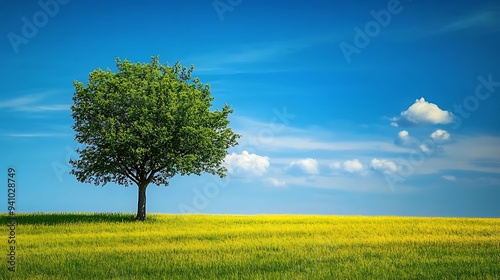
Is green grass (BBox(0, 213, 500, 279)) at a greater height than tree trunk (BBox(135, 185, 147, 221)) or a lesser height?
lesser

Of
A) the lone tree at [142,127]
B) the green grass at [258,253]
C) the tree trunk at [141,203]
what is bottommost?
the green grass at [258,253]

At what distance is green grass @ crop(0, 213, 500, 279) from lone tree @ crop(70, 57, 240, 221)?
6.96 m

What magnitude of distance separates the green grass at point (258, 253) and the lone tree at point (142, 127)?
22.8 ft

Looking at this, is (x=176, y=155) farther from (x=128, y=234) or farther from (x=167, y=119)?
(x=128, y=234)

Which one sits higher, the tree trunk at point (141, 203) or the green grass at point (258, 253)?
the tree trunk at point (141, 203)

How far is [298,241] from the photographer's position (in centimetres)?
3130

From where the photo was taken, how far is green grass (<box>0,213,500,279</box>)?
820 inches

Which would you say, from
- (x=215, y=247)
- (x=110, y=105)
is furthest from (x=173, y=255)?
(x=110, y=105)

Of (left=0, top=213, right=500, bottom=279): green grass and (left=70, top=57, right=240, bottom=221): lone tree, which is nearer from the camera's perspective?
(left=0, top=213, right=500, bottom=279): green grass

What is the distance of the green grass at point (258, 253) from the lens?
20.8m

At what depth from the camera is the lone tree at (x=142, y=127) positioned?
1852 inches

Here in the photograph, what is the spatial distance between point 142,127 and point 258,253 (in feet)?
75.6

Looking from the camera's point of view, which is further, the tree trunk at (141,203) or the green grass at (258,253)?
the tree trunk at (141,203)

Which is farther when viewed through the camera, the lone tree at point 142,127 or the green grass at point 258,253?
the lone tree at point 142,127
